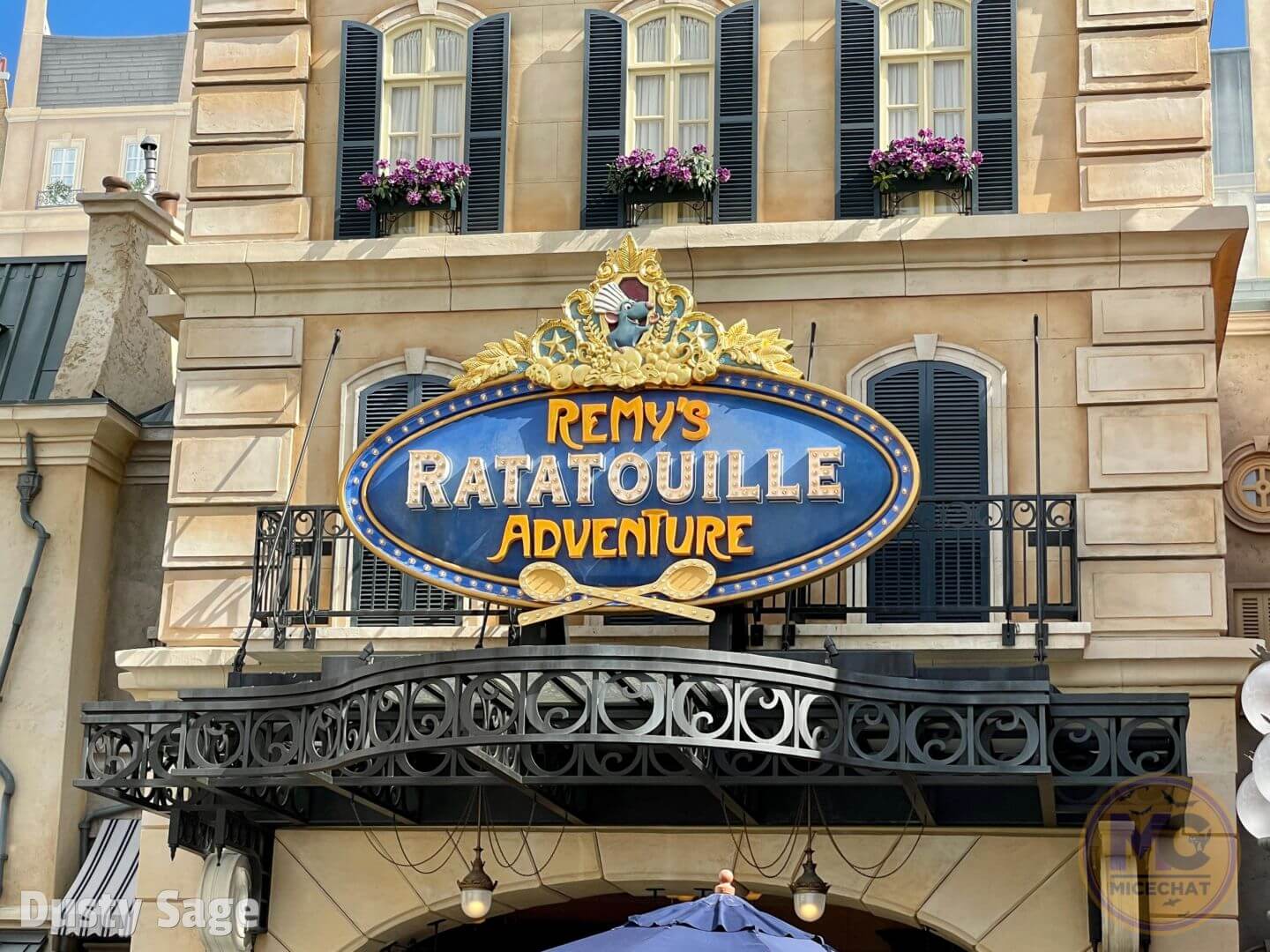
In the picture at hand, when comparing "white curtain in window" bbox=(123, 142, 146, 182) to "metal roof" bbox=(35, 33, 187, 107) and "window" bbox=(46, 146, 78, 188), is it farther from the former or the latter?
"metal roof" bbox=(35, 33, 187, 107)

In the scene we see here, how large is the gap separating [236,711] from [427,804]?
2.73 meters

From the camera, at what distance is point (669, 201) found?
65.4ft

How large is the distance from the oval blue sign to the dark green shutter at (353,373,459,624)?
3.91 ft

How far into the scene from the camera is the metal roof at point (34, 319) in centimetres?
2306

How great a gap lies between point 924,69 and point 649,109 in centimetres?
251

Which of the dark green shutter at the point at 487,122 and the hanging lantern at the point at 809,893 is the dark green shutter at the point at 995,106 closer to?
the dark green shutter at the point at 487,122

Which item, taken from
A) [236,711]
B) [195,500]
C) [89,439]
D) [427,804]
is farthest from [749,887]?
[89,439]

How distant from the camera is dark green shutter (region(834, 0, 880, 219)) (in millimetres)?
19625

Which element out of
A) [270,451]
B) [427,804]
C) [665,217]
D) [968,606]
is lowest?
[427,804]

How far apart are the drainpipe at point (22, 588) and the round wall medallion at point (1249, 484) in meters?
11.5

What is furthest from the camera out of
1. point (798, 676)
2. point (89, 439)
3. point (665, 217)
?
point (89, 439)

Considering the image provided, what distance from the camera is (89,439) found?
2139 cm

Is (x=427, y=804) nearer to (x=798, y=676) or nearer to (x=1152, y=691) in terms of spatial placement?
(x=798, y=676)
